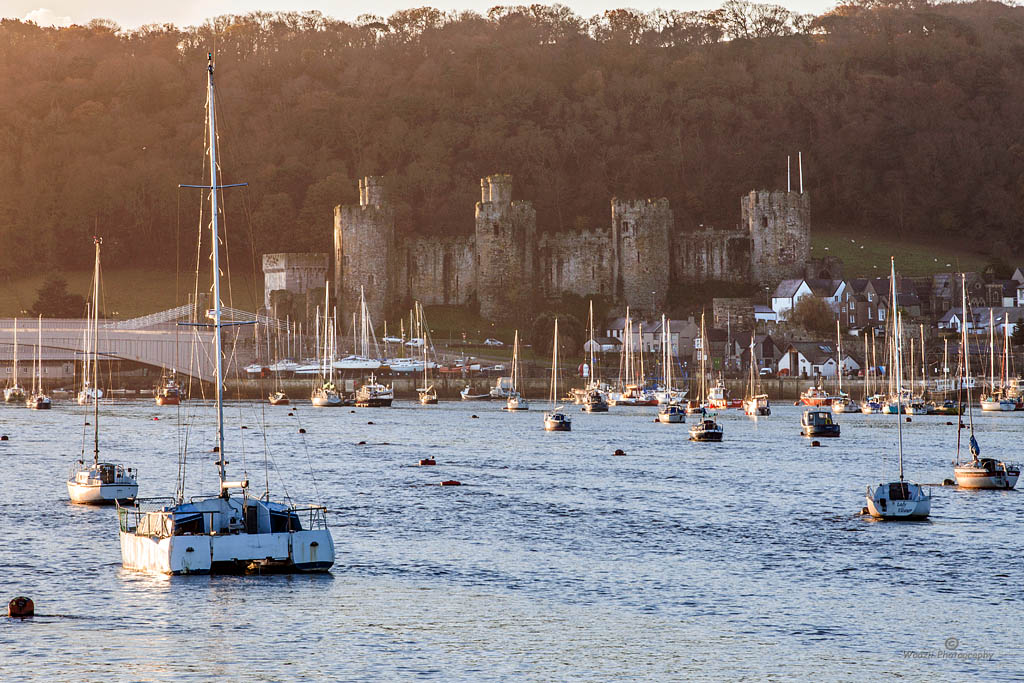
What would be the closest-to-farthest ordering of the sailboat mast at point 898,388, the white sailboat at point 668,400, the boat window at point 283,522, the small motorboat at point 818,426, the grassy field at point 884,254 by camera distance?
the boat window at point 283,522
the sailboat mast at point 898,388
the small motorboat at point 818,426
the white sailboat at point 668,400
the grassy field at point 884,254

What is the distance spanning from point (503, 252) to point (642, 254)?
900 cm

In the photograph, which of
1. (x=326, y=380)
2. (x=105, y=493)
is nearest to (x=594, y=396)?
(x=326, y=380)

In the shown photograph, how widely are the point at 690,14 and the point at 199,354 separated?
93.6m

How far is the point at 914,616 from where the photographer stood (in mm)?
22969

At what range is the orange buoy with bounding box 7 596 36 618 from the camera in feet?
73.6

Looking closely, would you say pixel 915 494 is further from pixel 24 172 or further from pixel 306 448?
pixel 24 172

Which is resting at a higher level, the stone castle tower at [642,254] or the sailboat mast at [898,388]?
the stone castle tower at [642,254]

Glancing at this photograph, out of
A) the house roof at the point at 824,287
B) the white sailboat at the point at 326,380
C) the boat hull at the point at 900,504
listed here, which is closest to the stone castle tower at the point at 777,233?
the house roof at the point at 824,287

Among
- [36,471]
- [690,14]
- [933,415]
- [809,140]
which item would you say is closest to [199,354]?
[933,415]

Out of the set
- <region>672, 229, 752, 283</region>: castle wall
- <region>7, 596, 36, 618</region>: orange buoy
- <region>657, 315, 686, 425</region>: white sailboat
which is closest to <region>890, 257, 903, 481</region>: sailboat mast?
<region>657, 315, 686, 425</region>: white sailboat

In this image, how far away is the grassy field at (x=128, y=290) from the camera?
119 metres

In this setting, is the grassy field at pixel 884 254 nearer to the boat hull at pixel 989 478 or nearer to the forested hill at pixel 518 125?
the forested hill at pixel 518 125

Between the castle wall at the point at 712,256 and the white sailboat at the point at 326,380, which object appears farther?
the castle wall at the point at 712,256

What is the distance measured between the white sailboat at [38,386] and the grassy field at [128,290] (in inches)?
604
